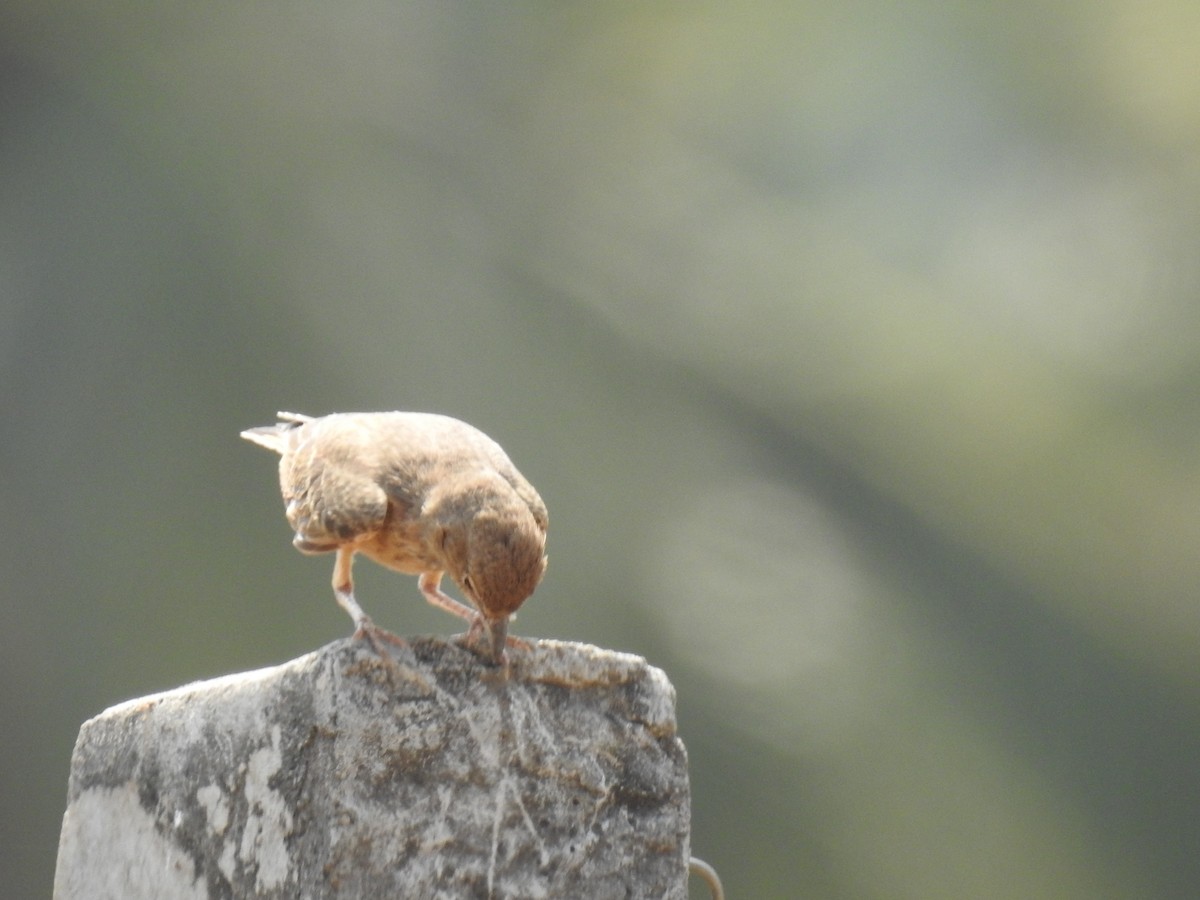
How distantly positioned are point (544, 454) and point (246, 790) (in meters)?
3.52

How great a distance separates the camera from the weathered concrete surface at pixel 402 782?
217 cm

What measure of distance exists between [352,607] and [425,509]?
24cm

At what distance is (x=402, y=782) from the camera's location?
2207 millimetres

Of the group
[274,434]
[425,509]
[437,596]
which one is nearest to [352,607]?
[425,509]

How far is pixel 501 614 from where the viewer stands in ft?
7.79

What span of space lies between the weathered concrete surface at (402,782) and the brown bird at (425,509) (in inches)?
5.4

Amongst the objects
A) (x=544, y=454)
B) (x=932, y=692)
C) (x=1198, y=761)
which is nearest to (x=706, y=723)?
(x=932, y=692)

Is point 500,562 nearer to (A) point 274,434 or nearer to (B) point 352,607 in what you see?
(B) point 352,607

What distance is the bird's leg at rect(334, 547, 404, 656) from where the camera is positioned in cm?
223

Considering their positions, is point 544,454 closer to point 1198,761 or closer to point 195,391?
point 195,391

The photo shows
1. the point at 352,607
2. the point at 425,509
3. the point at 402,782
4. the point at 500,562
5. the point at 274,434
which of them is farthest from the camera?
the point at 274,434

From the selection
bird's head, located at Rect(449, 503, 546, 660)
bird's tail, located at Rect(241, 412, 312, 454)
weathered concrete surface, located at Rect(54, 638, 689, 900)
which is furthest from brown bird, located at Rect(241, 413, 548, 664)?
bird's tail, located at Rect(241, 412, 312, 454)

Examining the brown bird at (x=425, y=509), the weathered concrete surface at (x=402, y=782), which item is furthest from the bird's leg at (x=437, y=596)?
the weathered concrete surface at (x=402, y=782)

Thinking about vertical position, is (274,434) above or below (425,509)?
below
